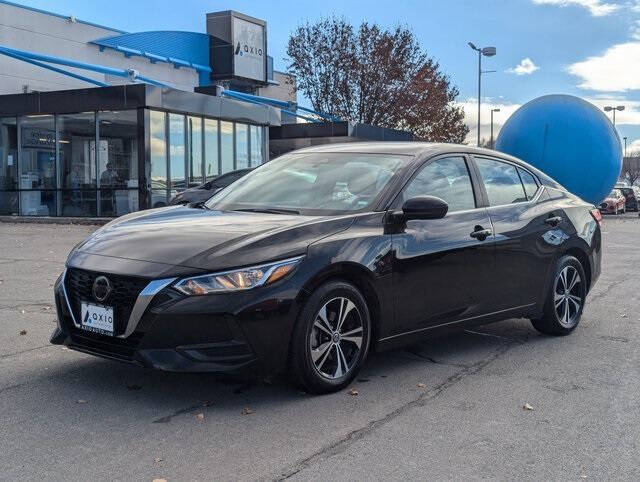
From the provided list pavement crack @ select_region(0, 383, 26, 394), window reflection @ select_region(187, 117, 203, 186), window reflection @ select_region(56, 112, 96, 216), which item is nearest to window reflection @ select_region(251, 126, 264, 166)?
window reflection @ select_region(187, 117, 203, 186)

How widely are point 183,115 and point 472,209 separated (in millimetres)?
17788

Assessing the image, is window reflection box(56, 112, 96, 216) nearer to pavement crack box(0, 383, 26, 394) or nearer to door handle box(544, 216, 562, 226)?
door handle box(544, 216, 562, 226)

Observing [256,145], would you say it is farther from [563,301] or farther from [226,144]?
[563,301]

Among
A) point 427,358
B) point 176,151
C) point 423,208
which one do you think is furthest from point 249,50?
point 423,208

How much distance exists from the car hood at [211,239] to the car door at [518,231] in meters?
1.59

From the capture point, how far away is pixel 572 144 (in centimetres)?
2092

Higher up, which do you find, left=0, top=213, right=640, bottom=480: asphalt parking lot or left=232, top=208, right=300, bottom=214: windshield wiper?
left=232, top=208, right=300, bottom=214: windshield wiper

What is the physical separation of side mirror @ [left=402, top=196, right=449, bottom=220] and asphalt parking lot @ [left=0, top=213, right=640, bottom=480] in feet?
3.64

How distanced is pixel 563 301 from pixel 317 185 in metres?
2.63

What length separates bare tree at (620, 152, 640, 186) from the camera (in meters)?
109

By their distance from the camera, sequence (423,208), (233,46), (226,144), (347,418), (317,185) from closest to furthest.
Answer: (347,418) → (423,208) → (317,185) → (226,144) → (233,46)

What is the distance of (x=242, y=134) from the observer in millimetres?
25125

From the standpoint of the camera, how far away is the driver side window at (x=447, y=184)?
17.2 ft

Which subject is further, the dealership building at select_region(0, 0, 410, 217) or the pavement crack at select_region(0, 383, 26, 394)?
the dealership building at select_region(0, 0, 410, 217)
